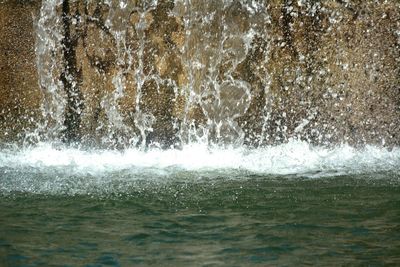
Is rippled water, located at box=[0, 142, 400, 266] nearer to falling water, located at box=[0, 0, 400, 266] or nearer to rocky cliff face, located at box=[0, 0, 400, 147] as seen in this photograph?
falling water, located at box=[0, 0, 400, 266]

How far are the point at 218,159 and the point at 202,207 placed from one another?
2.22 meters

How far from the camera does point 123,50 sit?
801 cm

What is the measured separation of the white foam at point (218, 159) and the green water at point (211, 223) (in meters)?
0.55

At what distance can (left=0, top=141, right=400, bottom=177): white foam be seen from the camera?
6.93m

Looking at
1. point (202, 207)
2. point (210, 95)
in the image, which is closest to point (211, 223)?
point (202, 207)

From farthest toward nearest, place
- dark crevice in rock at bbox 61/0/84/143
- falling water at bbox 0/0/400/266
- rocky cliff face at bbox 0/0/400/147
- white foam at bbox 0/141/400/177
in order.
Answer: dark crevice in rock at bbox 61/0/84/143 → rocky cliff face at bbox 0/0/400/147 → falling water at bbox 0/0/400/266 → white foam at bbox 0/141/400/177

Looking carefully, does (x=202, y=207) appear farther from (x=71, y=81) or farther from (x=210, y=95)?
(x=71, y=81)

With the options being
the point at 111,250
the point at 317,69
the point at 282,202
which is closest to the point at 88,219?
the point at 111,250

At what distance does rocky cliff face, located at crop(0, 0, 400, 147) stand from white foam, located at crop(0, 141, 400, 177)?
18 cm

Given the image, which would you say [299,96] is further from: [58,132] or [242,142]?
Answer: [58,132]

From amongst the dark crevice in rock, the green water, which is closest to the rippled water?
the green water

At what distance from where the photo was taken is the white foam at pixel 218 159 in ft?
22.7

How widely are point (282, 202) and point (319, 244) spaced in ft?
3.76

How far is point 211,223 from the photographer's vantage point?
15.9 feet
